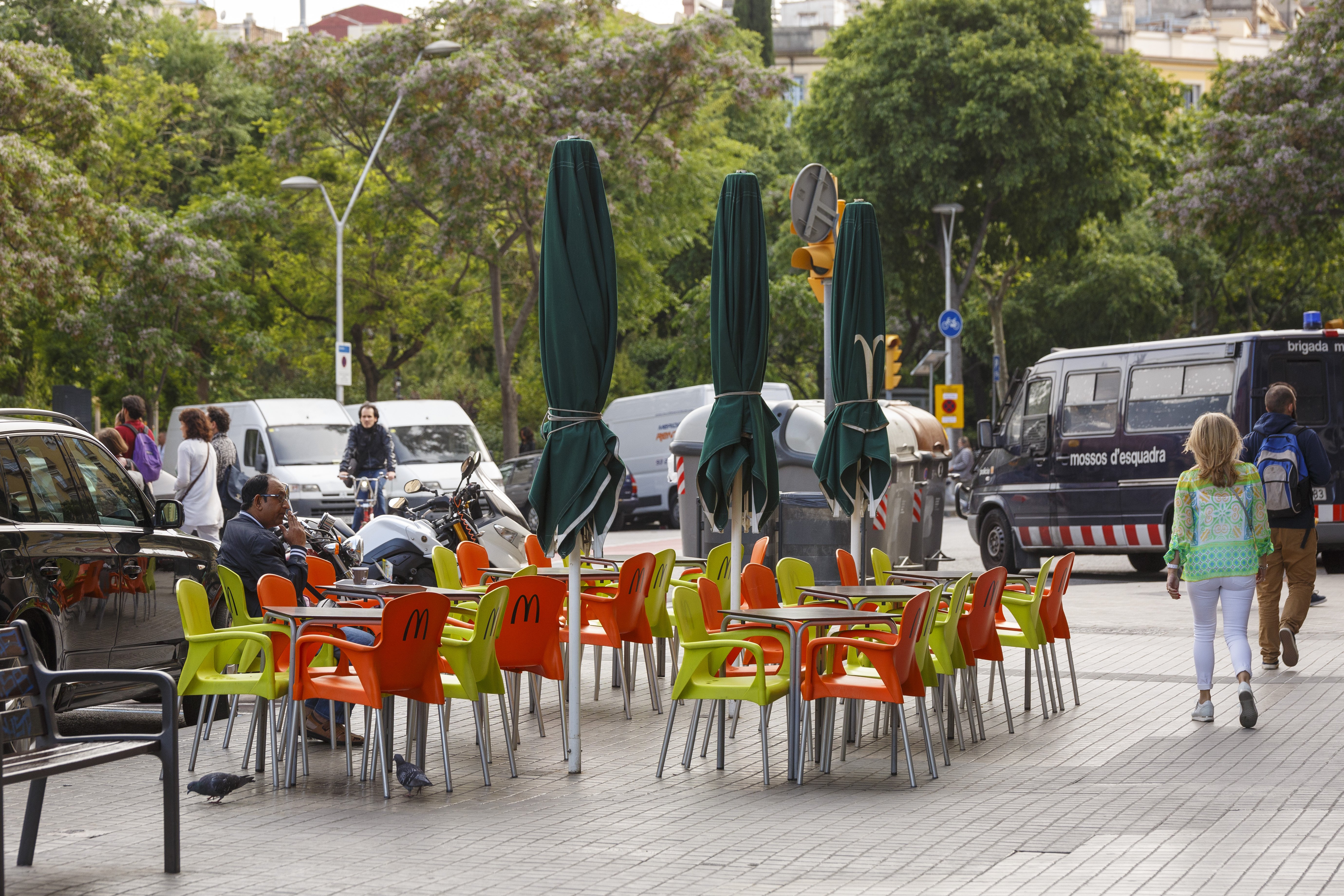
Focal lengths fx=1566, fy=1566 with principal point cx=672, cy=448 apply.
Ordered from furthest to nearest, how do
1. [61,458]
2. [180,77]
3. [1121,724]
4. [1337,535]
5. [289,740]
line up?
[180,77], [1337,535], [1121,724], [61,458], [289,740]

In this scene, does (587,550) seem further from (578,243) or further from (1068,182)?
(1068,182)

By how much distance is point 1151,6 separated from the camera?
87875 mm

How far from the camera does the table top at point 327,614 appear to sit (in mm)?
7395

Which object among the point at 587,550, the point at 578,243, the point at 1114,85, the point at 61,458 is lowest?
the point at 587,550

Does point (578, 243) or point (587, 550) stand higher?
point (578, 243)

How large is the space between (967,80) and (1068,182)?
308 centimetres

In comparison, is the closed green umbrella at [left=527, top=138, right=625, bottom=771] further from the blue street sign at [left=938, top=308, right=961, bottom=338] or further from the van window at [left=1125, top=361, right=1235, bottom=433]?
the blue street sign at [left=938, top=308, right=961, bottom=338]

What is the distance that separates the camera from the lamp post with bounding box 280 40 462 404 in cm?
2752

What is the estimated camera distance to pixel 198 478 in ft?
44.2

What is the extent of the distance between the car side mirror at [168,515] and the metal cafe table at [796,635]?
347 centimetres

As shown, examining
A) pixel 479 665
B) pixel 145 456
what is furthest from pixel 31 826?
pixel 145 456

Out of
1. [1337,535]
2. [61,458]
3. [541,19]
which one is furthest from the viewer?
[541,19]

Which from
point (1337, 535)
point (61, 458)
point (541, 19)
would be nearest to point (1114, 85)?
point (541, 19)

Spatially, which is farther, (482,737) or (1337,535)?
(1337,535)
